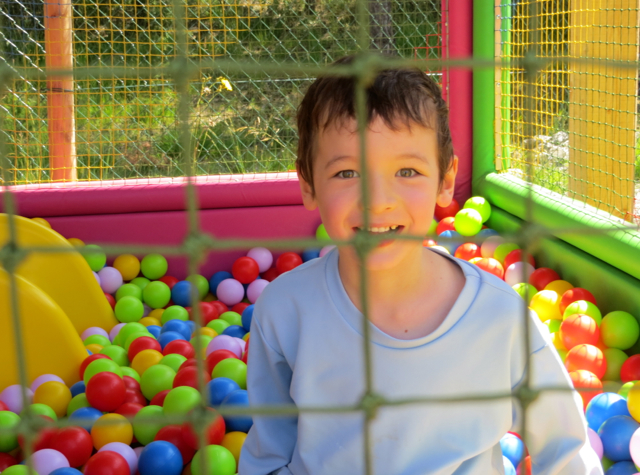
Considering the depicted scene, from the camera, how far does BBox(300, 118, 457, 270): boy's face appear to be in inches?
32.1

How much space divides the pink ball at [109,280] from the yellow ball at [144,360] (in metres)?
0.52

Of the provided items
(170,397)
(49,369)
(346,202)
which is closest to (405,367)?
(346,202)

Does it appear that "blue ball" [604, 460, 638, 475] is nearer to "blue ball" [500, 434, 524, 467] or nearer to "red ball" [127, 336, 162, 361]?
"blue ball" [500, 434, 524, 467]

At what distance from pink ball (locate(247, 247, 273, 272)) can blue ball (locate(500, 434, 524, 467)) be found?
1.12 m

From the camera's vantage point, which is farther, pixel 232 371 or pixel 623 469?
pixel 232 371

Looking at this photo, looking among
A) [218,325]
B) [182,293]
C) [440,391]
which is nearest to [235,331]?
[218,325]

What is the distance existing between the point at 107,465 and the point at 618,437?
3.00 feet

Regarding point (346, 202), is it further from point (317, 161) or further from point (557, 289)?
point (557, 289)

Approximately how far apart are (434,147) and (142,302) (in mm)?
1422

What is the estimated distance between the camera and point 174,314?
1.93 m

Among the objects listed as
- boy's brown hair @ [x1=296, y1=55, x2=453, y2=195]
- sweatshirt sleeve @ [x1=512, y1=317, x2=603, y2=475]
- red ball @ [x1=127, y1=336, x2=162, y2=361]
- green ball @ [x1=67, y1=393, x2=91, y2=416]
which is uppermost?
boy's brown hair @ [x1=296, y1=55, x2=453, y2=195]

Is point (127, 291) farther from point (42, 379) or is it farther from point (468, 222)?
point (468, 222)

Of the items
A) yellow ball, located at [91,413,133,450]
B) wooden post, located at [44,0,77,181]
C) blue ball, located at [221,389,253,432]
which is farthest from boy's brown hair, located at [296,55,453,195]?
wooden post, located at [44,0,77,181]

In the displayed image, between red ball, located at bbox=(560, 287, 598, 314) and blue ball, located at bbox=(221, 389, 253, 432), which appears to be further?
red ball, located at bbox=(560, 287, 598, 314)
